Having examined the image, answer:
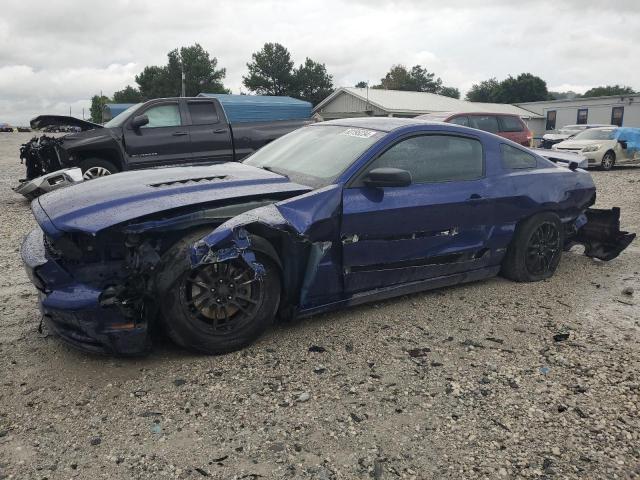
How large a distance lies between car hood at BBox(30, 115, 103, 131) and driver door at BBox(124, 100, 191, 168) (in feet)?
2.53

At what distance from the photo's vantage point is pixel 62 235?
3051 millimetres

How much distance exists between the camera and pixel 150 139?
8.77 m

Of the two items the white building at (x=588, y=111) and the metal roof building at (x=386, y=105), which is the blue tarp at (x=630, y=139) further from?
the white building at (x=588, y=111)

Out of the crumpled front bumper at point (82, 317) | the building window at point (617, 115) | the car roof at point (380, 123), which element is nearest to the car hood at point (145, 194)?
the crumpled front bumper at point (82, 317)

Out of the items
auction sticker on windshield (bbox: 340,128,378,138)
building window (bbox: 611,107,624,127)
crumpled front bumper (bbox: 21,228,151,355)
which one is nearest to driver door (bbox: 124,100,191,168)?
auction sticker on windshield (bbox: 340,128,378,138)

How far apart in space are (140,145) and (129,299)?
6259mm

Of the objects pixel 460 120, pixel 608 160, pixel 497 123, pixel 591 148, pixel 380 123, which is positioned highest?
pixel 380 123

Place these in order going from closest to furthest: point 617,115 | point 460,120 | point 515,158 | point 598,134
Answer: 1. point 515,158
2. point 460,120
3. point 598,134
4. point 617,115

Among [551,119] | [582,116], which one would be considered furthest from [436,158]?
[551,119]

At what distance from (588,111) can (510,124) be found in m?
28.2

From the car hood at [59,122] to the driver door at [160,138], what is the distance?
77 centimetres

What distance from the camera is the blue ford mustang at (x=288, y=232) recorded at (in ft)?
10.1

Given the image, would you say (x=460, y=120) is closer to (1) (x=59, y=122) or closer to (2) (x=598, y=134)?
(2) (x=598, y=134)

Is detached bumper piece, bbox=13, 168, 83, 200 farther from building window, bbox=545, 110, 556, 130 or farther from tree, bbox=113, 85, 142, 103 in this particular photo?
tree, bbox=113, 85, 142, 103
